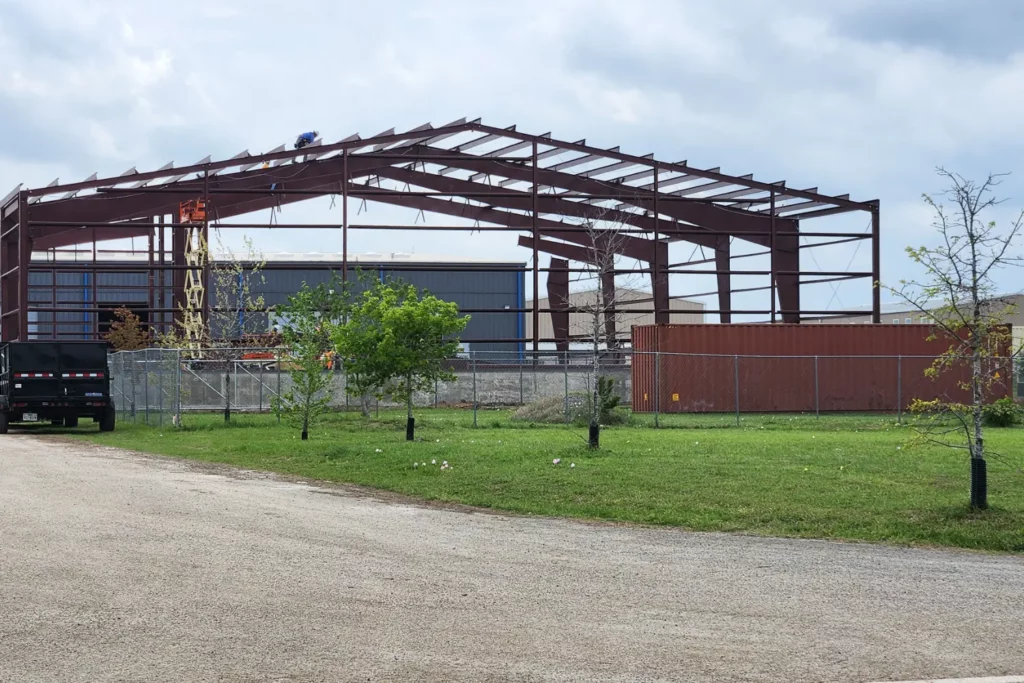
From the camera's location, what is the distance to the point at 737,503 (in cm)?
1404

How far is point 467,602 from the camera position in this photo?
8383 mm

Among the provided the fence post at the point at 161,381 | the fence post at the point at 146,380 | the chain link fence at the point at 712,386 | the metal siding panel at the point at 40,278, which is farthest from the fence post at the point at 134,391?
the metal siding panel at the point at 40,278

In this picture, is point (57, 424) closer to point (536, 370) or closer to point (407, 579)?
point (536, 370)

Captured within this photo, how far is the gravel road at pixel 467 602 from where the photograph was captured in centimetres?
672

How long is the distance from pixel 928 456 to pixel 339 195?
31.0 m

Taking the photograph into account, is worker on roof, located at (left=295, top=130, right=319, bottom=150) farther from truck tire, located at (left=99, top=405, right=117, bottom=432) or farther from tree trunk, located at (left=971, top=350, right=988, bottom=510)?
tree trunk, located at (left=971, top=350, right=988, bottom=510)

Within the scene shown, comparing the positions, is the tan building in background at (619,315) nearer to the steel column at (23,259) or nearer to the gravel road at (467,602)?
the steel column at (23,259)

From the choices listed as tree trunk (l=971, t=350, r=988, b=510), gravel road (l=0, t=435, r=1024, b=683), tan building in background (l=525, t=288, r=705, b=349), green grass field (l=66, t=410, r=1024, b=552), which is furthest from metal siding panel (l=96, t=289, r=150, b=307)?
tree trunk (l=971, t=350, r=988, b=510)

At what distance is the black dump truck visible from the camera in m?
29.6

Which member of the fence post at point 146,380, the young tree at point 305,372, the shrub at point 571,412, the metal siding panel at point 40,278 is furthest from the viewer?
the metal siding panel at point 40,278

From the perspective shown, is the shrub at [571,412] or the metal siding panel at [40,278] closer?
the shrub at [571,412]

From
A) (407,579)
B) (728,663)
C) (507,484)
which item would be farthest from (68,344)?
(728,663)

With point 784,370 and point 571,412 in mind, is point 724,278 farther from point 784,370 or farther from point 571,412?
point 571,412

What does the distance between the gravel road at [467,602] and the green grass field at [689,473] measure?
1.16 meters
